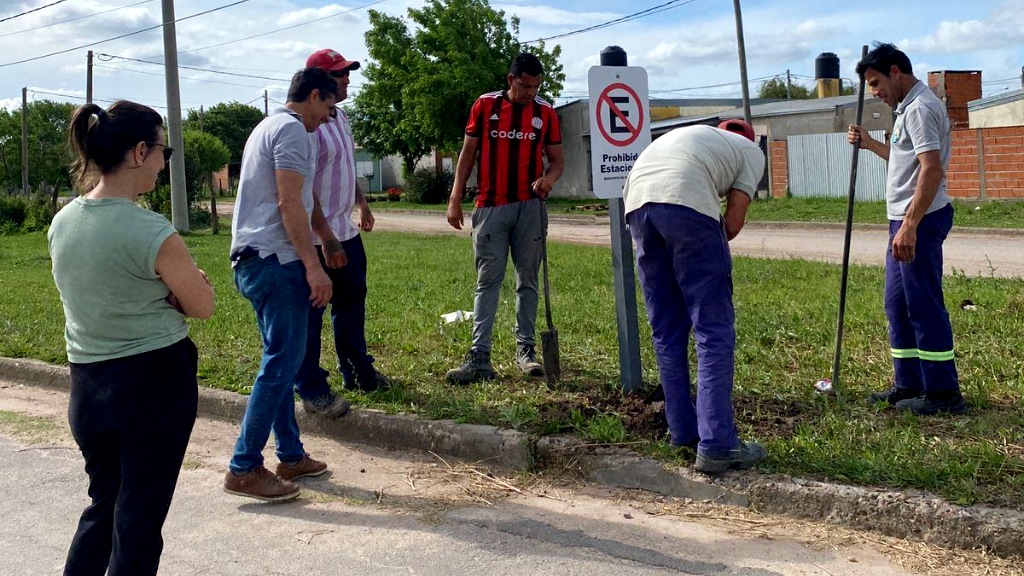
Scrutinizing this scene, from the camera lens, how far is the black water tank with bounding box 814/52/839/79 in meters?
46.7

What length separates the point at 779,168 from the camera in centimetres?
2773

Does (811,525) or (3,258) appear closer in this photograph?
(811,525)

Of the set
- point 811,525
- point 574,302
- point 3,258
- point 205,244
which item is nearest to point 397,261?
point 574,302

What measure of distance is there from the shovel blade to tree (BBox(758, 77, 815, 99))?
230 ft

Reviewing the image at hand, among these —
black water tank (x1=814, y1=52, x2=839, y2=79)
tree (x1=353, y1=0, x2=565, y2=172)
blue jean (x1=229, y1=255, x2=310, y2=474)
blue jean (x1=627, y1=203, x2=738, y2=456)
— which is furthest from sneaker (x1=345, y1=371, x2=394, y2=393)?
black water tank (x1=814, y1=52, x2=839, y2=79)

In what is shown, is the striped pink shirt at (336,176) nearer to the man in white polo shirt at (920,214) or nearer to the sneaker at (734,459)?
the sneaker at (734,459)

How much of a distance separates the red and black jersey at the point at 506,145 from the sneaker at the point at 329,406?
58.7 inches

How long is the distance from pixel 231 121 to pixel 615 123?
275ft

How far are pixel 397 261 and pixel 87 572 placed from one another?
37.6ft

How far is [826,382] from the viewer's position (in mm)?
5449

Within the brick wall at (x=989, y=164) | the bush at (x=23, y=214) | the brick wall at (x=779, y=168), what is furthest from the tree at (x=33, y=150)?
the brick wall at (x=989, y=164)

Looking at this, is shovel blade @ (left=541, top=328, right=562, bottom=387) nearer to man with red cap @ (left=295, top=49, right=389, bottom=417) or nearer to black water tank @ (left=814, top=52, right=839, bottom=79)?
man with red cap @ (left=295, top=49, right=389, bottom=417)

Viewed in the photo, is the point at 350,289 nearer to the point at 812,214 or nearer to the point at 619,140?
the point at 619,140

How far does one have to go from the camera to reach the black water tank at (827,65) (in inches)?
1839
